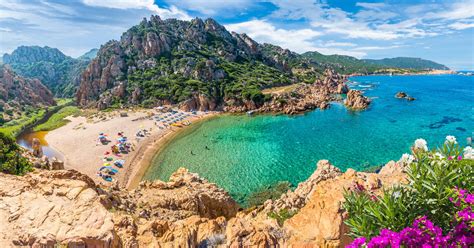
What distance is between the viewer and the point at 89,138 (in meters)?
57.6

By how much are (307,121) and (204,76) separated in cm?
5540

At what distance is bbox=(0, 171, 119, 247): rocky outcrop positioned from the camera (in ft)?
24.5

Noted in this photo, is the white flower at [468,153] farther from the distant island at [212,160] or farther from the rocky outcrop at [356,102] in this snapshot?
the rocky outcrop at [356,102]

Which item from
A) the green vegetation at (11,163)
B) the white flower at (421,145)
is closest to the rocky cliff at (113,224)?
the white flower at (421,145)

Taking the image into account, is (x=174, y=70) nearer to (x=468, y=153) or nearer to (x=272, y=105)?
(x=272, y=105)

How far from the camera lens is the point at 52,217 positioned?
8328mm

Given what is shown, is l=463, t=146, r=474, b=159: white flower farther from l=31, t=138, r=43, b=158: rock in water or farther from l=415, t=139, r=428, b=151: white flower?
l=31, t=138, r=43, b=158: rock in water

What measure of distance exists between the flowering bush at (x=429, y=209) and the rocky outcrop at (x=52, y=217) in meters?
7.42

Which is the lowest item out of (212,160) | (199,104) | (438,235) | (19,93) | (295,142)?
(212,160)

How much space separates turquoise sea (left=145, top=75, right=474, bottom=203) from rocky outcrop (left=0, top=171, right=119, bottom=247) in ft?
74.8

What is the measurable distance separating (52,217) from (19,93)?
14597 centimetres

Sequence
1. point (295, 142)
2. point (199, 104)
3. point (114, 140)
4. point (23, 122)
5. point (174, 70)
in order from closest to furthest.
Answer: point (295, 142) < point (114, 140) < point (23, 122) < point (199, 104) < point (174, 70)

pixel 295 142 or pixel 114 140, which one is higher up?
pixel 295 142

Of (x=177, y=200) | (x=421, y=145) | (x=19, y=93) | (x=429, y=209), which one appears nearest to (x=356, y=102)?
(x=177, y=200)
